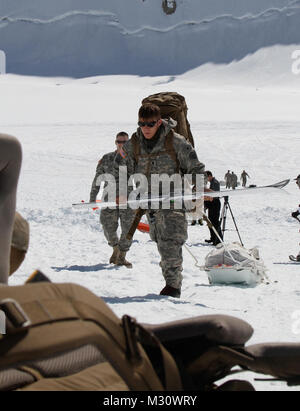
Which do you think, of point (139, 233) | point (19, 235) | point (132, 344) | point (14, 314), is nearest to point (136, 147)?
point (19, 235)

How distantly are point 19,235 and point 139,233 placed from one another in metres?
11.7

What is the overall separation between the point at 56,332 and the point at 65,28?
140880 millimetres

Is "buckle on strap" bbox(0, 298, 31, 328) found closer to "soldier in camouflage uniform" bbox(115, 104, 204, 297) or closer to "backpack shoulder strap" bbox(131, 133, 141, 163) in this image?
"soldier in camouflage uniform" bbox(115, 104, 204, 297)

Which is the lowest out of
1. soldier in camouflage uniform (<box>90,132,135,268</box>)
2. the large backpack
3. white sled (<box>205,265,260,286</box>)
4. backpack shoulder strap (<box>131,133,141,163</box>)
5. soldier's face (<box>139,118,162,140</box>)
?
white sled (<box>205,265,260,286</box>)

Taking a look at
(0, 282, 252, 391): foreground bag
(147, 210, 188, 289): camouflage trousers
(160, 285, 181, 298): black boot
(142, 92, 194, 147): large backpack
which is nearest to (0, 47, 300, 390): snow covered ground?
(160, 285, 181, 298): black boot

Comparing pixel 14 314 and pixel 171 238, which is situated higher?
pixel 14 314

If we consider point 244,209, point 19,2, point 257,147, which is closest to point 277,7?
point 19,2

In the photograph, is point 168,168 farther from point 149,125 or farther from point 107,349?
point 107,349

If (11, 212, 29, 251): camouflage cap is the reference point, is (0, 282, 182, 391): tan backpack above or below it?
below

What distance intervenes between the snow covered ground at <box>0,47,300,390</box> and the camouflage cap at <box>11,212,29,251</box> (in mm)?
666

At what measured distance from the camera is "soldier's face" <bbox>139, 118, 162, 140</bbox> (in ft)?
18.5

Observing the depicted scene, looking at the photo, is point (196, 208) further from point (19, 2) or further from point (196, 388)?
point (19, 2)

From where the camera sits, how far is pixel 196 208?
583cm

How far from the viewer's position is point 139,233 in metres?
13.2
